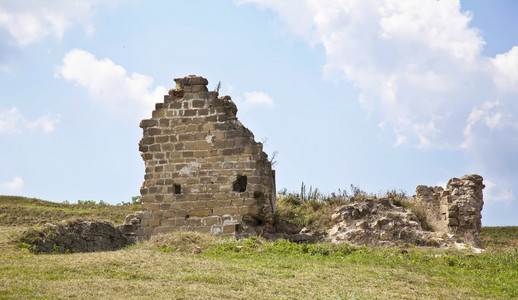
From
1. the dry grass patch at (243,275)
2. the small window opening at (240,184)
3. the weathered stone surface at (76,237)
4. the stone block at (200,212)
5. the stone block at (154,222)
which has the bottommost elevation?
the dry grass patch at (243,275)

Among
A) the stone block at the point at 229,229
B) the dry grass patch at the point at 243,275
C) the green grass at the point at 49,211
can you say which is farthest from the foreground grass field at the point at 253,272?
the green grass at the point at 49,211

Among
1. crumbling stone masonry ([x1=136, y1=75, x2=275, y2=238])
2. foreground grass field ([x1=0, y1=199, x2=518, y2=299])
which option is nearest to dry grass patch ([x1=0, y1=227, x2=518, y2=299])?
foreground grass field ([x1=0, y1=199, x2=518, y2=299])

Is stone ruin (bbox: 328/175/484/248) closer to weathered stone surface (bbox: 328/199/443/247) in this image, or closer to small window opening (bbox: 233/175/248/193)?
weathered stone surface (bbox: 328/199/443/247)

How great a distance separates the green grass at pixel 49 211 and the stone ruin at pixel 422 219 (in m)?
8.24

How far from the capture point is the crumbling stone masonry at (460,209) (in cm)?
1452

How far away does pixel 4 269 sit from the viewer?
9.24 meters

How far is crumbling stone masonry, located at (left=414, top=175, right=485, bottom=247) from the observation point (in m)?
14.5

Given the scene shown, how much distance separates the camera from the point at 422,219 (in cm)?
1509

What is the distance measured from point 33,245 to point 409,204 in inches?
379

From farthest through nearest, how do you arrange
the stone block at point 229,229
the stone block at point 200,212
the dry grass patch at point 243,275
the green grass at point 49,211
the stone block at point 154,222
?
the green grass at point 49,211, the stone block at point 154,222, the stone block at point 200,212, the stone block at point 229,229, the dry grass patch at point 243,275

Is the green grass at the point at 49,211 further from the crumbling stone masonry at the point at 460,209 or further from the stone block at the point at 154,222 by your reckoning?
the crumbling stone masonry at the point at 460,209

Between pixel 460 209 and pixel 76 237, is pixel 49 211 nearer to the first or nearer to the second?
pixel 76 237

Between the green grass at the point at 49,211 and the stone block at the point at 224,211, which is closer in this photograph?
the stone block at the point at 224,211

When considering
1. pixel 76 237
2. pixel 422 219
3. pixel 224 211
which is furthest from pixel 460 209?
pixel 76 237
